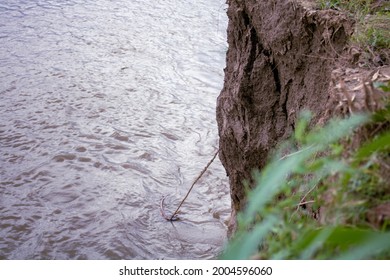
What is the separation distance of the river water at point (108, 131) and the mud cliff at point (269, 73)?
35.2 inches

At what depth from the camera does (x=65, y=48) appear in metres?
6.60

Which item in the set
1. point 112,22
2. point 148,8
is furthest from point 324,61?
point 148,8

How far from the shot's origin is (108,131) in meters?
4.90

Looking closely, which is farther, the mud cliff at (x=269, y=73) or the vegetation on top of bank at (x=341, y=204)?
the mud cliff at (x=269, y=73)

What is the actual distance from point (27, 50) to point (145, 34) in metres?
1.58

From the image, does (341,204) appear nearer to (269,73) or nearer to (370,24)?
(370,24)

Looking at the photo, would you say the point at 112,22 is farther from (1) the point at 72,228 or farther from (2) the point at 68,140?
(1) the point at 72,228

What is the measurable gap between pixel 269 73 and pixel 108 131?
2494 millimetres

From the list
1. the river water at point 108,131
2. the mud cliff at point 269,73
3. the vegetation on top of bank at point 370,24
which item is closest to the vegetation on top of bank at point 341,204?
the vegetation on top of bank at point 370,24

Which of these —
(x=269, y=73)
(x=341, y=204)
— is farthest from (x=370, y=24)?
(x=341, y=204)

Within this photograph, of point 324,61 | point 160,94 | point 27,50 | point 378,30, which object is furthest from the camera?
point 27,50

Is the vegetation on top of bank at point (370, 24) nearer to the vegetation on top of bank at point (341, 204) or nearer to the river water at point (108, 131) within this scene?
the vegetation on top of bank at point (341, 204)

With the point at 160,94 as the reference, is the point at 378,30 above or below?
above

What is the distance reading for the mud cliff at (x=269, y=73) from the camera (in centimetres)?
229
